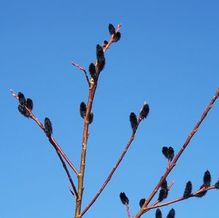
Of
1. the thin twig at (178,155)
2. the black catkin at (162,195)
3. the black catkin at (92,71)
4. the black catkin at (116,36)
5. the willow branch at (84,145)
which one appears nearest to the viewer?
the thin twig at (178,155)

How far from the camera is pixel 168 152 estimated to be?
3393 mm

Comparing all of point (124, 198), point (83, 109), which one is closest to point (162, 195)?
point (124, 198)

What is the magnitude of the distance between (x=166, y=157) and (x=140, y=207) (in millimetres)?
416

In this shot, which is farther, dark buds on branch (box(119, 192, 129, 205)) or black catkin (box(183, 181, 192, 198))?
dark buds on branch (box(119, 192, 129, 205))

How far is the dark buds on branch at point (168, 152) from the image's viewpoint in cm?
337

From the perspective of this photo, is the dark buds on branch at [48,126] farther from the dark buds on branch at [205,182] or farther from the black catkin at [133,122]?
the dark buds on branch at [205,182]

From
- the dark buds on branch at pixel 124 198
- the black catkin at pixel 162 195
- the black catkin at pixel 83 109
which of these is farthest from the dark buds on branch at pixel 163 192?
the black catkin at pixel 83 109

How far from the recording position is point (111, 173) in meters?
3.15

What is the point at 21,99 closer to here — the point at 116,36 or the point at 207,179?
the point at 116,36

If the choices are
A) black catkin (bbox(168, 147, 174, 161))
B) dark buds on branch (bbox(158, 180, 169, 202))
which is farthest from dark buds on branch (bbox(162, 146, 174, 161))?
dark buds on branch (bbox(158, 180, 169, 202))

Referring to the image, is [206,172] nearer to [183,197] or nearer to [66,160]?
[183,197]

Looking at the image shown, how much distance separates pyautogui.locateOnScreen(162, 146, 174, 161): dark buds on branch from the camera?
3369mm

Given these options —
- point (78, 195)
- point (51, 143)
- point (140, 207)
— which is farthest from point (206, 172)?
point (51, 143)

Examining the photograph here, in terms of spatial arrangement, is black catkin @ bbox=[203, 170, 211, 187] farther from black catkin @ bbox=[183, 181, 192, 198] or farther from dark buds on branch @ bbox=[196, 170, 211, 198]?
black catkin @ bbox=[183, 181, 192, 198]
